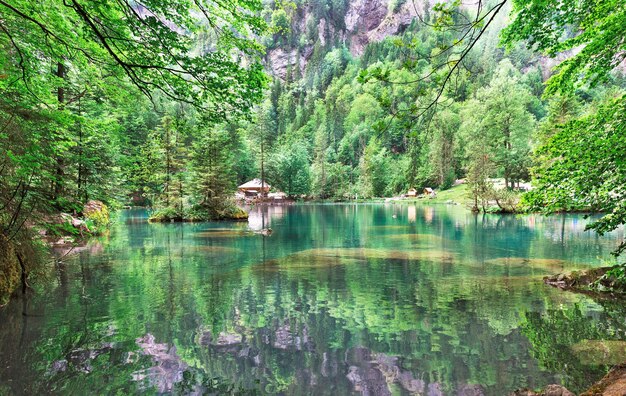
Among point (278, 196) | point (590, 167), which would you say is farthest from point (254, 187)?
point (590, 167)

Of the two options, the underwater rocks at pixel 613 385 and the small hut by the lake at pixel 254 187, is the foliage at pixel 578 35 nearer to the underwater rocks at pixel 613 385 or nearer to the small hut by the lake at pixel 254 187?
the underwater rocks at pixel 613 385

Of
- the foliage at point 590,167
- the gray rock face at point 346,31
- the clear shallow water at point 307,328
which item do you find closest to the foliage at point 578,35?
the foliage at point 590,167

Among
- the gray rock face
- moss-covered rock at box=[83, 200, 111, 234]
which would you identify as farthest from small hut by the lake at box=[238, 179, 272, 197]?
the gray rock face

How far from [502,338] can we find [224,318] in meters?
6.06

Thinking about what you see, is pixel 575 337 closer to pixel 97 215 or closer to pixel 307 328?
pixel 307 328

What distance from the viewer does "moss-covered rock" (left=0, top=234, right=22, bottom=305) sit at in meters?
8.66

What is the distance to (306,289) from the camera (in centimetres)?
1080

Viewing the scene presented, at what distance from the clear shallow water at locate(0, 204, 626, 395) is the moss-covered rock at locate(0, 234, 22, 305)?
399 millimetres

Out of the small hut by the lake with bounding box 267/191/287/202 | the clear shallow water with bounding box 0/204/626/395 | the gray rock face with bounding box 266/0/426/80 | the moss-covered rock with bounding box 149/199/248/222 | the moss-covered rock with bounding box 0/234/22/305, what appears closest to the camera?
the clear shallow water with bounding box 0/204/626/395

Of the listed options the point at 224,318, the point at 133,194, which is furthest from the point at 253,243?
the point at 133,194

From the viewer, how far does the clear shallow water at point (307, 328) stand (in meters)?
5.62

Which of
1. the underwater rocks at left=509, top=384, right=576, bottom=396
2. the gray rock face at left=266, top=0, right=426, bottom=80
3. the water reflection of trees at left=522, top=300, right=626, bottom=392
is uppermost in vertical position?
the gray rock face at left=266, top=0, right=426, bottom=80

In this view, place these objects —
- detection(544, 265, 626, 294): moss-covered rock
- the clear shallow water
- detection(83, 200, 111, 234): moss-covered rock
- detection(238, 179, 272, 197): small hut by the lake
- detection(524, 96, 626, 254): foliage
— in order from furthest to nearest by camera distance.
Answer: detection(238, 179, 272, 197): small hut by the lake → detection(83, 200, 111, 234): moss-covered rock → detection(544, 265, 626, 294): moss-covered rock → detection(524, 96, 626, 254): foliage → the clear shallow water

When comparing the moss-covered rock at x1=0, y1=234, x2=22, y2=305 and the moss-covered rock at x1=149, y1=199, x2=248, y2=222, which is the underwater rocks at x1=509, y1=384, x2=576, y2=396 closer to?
the moss-covered rock at x1=0, y1=234, x2=22, y2=305
